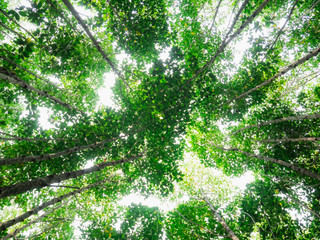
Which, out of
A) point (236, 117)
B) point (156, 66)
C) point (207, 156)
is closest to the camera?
point (156, 66)

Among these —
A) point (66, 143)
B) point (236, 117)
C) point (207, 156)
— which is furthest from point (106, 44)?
point (207, 156)

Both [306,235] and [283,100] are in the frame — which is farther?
[283,100]

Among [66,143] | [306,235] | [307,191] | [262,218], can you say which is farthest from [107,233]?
[307,191]

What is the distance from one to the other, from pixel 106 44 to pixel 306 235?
12.5 metres

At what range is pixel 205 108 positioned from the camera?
21.5ft

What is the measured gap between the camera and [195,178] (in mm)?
9766

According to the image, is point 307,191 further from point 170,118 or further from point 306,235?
point 170,118

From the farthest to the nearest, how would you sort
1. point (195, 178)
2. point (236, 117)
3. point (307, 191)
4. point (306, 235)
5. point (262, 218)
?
point (195, 178)
point (236, 117)
point (307, 191)
point (262, 218)
point (306, 235)

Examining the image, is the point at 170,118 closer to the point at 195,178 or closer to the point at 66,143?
the point at 66,143

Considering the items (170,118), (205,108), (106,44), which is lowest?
(170,118)

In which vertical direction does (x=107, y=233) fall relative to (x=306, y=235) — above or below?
below

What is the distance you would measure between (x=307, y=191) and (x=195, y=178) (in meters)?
5.33

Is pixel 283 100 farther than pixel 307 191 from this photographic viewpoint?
Yes

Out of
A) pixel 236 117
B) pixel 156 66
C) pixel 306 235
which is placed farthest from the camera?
pixel 236 117
